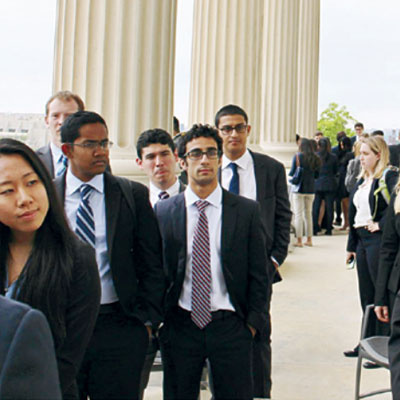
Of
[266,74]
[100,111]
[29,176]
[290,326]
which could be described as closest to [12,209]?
[29,176]

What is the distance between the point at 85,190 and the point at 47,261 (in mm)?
1184

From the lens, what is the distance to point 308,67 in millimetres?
18000

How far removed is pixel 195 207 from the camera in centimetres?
350

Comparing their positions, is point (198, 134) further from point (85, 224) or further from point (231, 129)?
point (231, 129)

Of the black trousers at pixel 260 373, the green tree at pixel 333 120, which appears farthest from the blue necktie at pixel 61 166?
the green tree at pixel 333 120

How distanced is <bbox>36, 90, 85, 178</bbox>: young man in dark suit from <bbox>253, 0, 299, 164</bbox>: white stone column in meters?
9.41

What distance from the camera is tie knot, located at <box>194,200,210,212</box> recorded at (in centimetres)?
347

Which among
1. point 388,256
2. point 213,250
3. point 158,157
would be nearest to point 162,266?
point 213,250

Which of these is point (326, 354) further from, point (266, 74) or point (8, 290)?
point (266, 74)

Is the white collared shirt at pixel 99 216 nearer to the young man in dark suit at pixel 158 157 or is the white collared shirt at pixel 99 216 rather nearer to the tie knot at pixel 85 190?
the tie knot at pixel 85 190

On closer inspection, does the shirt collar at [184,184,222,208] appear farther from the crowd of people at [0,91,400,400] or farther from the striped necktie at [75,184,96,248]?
the striped necktie at [75,184,96,248]

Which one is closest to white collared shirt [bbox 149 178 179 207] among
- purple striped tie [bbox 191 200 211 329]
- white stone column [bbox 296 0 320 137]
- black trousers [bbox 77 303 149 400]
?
purple striped tie [bbox 191 200 211 329]

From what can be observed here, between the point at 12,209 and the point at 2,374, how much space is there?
83cm

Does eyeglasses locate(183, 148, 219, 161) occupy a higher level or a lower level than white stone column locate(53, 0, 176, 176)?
lower
